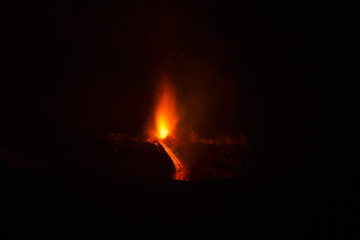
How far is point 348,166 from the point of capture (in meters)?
1.66

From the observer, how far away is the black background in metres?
2.91

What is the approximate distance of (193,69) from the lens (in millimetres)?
3451

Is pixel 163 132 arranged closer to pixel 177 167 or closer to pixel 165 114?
pixel 165 114

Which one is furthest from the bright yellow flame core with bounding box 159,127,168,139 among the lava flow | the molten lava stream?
the molten lava stream

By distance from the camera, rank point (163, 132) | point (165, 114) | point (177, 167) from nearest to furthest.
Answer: point (177, 167) → point (163, 132) → point (165, 114)

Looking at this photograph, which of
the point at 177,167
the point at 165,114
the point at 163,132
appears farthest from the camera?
the point at 165,114

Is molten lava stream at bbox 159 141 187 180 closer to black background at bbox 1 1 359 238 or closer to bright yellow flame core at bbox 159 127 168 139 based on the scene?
bright yellow flame core at bbox 159 127 168 139

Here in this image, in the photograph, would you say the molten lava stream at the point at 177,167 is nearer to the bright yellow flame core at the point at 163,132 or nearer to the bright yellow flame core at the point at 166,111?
the bright yellow flame core at the point at 163,132

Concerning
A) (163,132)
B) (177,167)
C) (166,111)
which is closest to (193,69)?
(166,111)

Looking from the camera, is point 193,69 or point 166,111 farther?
point 166,111

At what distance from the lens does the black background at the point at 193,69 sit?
2908 millimetres

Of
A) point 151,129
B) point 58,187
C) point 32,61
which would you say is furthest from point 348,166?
point 32,61

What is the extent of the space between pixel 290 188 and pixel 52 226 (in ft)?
4.39

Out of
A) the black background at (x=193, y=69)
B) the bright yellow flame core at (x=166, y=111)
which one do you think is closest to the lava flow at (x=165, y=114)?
the bright yellow flame core at (x=166, y=111)
